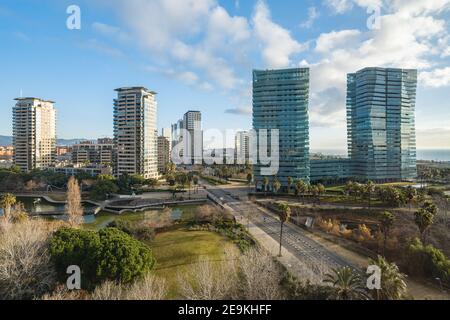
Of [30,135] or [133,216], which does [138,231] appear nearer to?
[133,216]

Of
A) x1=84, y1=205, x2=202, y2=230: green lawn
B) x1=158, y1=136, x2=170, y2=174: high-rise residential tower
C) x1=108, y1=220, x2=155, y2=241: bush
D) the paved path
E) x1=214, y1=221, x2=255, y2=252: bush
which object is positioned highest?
x1=158, y1=136, x2=170, y2=174: high-rise residential tower

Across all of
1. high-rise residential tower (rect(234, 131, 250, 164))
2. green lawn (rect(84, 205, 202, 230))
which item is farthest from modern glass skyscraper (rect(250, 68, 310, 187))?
high-rise residential tower (rect(234, 131, 250, 164))

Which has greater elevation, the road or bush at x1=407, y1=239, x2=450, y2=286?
bush at x1=407, y1=239, x2=450, y2=286

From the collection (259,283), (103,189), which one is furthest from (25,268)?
(103,189)

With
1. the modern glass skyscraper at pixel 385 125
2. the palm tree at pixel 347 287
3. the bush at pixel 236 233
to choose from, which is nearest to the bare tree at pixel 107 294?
the palm tree at pixel 347 287

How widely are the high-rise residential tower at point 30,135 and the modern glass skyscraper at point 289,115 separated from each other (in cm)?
8310

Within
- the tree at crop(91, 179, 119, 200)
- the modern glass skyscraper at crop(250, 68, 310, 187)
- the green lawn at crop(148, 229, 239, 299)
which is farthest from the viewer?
the modern glass skyscraper at crop(250, 68, 310, 187)

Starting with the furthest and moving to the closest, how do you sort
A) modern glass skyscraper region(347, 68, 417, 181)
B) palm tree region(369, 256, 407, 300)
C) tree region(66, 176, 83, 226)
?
modern glass skyscraper region(347, 68, 417, 181), tree region(66, 176, 83, 226), palm tree region(369, 256, 407, 300)

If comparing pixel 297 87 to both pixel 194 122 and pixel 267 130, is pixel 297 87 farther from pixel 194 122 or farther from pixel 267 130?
pixel 194 122

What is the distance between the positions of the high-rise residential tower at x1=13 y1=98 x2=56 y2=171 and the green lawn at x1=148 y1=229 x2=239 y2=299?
292 ft

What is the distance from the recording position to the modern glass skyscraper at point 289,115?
6994 centimetres

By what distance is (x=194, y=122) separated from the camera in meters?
165

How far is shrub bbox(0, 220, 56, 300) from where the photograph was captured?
703 inches

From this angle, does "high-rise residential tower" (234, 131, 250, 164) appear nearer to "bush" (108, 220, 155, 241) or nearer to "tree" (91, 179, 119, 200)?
"tree" (91, 179, 119, 200)
